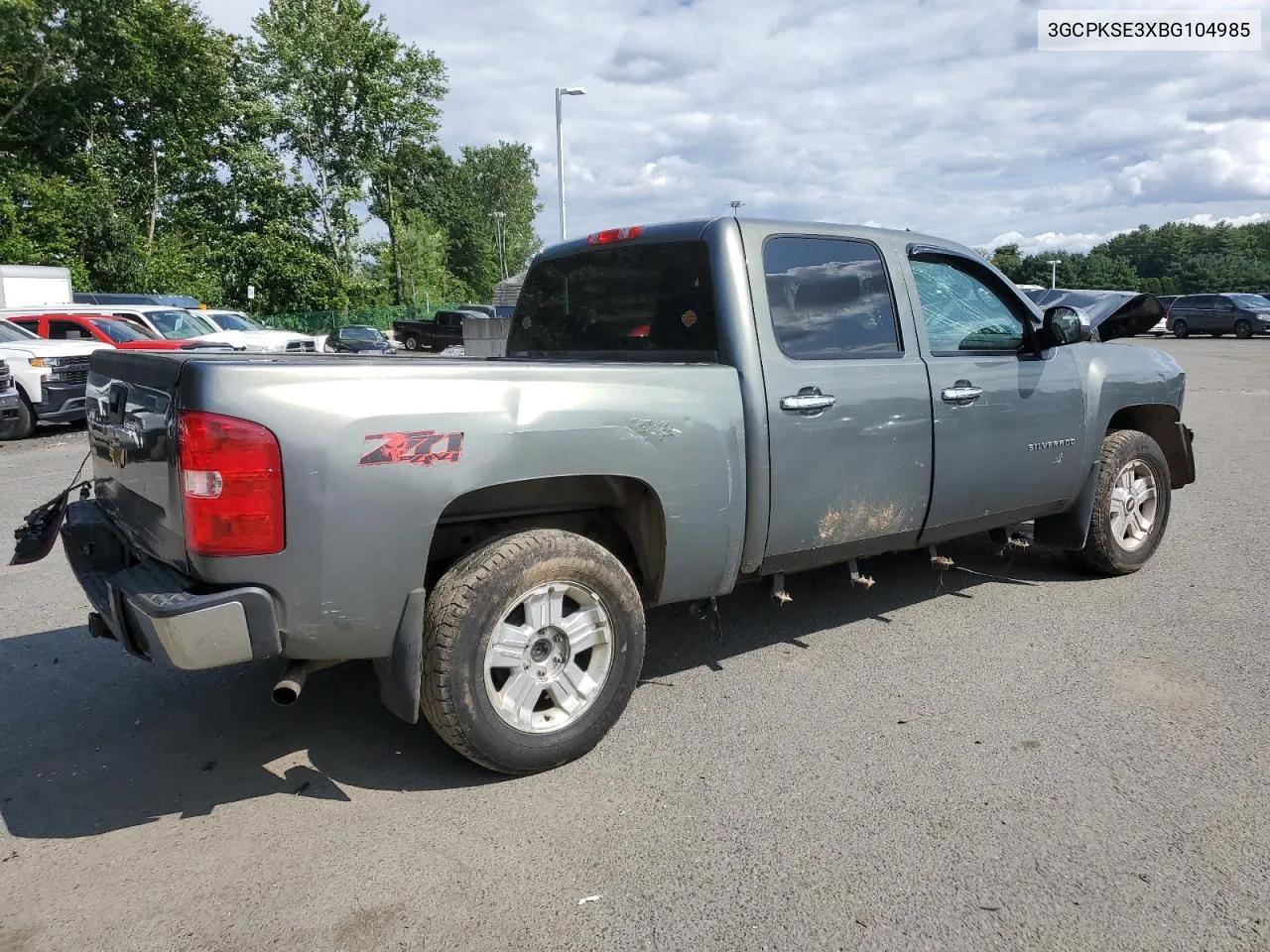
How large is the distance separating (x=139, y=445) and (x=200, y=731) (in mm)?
1247

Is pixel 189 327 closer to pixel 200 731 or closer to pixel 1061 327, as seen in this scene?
pixel 200 731

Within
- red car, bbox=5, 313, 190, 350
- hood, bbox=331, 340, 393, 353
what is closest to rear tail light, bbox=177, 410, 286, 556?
red car, bbox=5, 313, 190, 350

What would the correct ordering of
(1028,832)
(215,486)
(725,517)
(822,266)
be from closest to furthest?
1. (215,486)
2. (1028,832)
3. (725,517)
4. (822,266)

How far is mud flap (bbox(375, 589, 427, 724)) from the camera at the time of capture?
2.95 meters

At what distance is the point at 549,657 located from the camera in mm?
3277

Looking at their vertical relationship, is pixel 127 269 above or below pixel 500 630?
above

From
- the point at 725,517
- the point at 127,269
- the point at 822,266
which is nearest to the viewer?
the point at 725,517

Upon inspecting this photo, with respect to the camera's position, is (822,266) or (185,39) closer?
(822,266)

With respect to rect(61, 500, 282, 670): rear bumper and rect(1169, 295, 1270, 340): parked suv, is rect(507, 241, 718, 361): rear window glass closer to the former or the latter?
rect(61, 500, 282, 670): rear bumper

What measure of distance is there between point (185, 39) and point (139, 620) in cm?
4170

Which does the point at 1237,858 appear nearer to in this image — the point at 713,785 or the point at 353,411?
the point at 713,785

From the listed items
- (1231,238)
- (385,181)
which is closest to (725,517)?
(385,181)

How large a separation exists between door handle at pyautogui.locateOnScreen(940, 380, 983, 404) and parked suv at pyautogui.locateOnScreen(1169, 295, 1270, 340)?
122 ft

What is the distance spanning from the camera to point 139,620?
2791 mm
